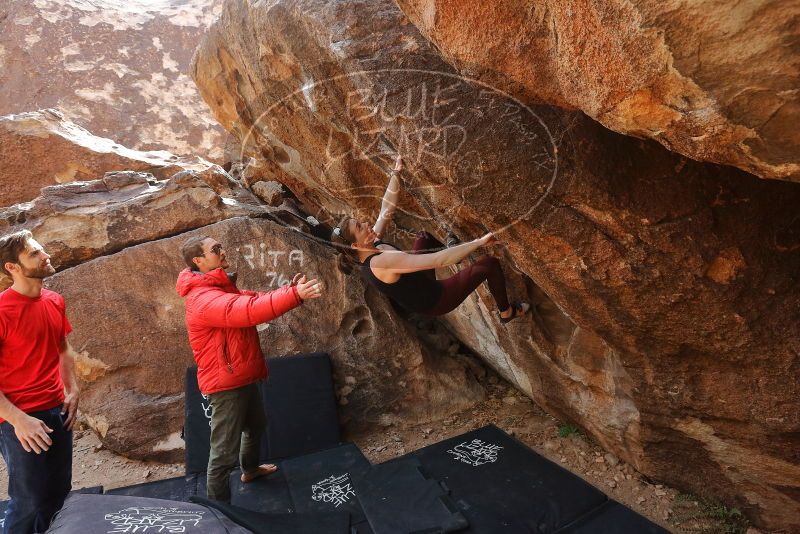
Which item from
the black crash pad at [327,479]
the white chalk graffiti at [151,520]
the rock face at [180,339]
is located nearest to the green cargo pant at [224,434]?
the black crash pad at [327,479]

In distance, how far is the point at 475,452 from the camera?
3.76 metres

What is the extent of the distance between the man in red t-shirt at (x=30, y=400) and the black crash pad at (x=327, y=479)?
1.40m

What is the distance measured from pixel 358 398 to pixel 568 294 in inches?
92.1

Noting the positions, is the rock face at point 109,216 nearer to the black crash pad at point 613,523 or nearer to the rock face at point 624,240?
the rock face at point 624,240

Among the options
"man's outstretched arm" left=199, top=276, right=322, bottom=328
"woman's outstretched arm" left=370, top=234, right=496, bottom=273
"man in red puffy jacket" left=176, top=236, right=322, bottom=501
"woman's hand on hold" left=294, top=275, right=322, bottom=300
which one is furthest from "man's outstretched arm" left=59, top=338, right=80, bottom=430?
"woman's outstretched arm" left=370, top=234, right=496, bottom=273

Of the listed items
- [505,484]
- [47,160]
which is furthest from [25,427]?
[47,160]

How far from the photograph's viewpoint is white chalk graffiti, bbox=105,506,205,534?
1.91 m

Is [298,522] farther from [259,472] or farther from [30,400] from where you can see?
[30,400]

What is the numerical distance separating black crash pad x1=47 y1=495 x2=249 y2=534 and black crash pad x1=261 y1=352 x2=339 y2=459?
5.78 ft

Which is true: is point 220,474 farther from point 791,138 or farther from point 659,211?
point 791,138

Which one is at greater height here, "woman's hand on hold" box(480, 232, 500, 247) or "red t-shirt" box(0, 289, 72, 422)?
"woman's hand on hold" box(480, 232, 500, 247)

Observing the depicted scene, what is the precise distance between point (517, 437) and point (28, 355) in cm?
330

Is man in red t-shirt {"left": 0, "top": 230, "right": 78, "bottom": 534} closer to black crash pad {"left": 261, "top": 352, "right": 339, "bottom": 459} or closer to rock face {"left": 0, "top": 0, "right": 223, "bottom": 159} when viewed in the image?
black crash pad {"left": 261, "top": 352, "right": 339, "bottom": 459}

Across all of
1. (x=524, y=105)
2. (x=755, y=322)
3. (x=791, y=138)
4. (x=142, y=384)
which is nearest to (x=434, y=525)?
(x=755, y=322)
